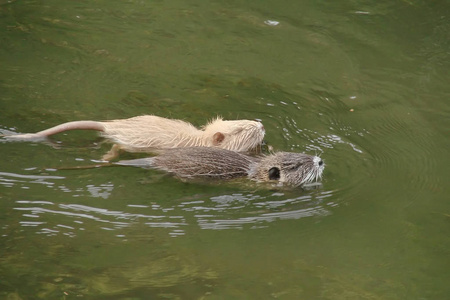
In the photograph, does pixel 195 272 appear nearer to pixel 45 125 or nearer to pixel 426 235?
pixel 426 235

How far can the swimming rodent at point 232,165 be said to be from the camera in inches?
199

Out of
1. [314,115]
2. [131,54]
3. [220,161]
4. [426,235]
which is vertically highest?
[131,54]

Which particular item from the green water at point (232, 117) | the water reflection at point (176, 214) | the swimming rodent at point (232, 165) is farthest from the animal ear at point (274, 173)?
the water reflection at point (176, 214)

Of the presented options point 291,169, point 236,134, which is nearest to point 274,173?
point 291,169

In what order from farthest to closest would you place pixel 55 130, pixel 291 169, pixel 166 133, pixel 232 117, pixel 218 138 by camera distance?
pixel 232 117
pixel 218 138
pixel 166 133
pixel 55 130
pixel 291 169

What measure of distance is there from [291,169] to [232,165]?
44 centimetres

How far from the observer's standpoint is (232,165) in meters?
5.17

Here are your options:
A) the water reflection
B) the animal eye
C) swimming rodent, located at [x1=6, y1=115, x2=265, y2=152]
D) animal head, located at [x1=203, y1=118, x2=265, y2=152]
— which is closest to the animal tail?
swimming rodent, located at [x1=6, y1=115, x2=265, y2=152]

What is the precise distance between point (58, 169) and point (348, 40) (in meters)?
3.64

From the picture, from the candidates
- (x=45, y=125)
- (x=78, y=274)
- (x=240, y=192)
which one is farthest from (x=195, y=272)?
(x=45, y=125)

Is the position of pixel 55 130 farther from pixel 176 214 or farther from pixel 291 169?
pixel 291 169

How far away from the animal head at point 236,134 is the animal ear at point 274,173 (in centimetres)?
53

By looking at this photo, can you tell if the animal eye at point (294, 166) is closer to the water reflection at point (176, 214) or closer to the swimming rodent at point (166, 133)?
the water reflection at point (176, 214)

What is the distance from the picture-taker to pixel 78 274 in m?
3.85
